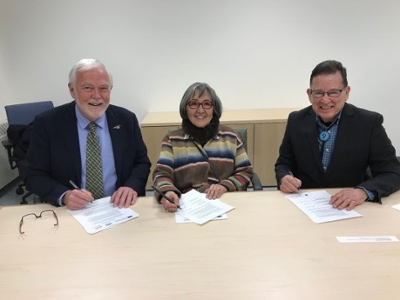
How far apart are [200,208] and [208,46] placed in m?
2.63

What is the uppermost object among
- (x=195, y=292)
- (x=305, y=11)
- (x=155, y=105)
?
(x=305, y=11)

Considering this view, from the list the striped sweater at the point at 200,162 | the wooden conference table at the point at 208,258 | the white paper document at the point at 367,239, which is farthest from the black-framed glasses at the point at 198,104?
the white paper document at the point at 367,239

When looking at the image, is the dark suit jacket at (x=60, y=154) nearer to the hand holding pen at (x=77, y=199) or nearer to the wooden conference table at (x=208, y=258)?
the hand holding pen at (x=77, y=199)

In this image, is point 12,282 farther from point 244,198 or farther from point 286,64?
point 286,64

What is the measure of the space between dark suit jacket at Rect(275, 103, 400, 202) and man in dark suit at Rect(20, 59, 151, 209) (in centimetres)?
96

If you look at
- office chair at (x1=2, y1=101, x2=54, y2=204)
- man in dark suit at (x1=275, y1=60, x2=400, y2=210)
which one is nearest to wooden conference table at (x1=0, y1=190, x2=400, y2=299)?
man in dark suit at (x1=275, y1=60, x2=400, y2=210)

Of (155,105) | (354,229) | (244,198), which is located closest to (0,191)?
(155,105)

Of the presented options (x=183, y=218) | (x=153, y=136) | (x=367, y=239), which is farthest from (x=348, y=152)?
(x=153, y=136)

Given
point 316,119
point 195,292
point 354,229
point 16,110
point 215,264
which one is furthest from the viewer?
point 16,110

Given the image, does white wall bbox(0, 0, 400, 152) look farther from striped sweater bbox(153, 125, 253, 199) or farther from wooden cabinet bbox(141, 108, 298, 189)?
striped sweater bbox(153, 125, 253, 199)

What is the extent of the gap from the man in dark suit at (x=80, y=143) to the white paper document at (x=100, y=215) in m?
0.16

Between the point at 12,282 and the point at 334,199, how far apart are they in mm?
1363

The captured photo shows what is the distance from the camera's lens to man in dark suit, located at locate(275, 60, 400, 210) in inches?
65.5

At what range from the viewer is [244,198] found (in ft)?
5.27
